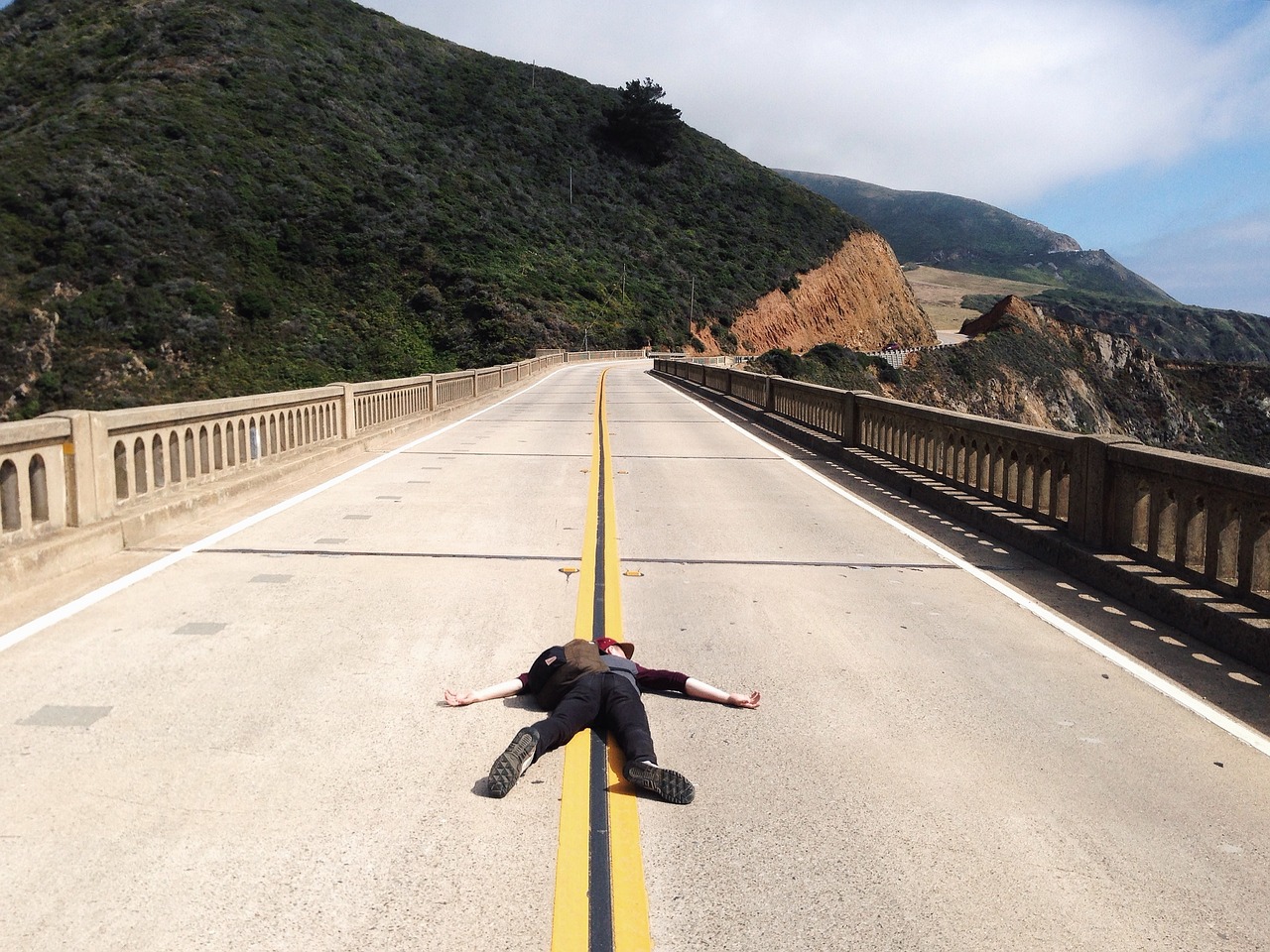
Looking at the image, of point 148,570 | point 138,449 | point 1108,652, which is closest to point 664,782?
point 1108,652

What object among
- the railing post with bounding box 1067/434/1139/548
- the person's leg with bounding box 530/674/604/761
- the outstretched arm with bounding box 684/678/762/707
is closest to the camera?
the person's leg with bounding box 530/674/604/761

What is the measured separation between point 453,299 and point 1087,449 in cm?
7249

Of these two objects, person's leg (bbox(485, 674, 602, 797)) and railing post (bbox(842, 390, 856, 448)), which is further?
railing post (bbox(842, 390, 856, 448))

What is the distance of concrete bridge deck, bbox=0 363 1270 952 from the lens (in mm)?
3271

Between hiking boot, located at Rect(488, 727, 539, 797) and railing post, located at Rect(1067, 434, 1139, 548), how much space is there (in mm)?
5615

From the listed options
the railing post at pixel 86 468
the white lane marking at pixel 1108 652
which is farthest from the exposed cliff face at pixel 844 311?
the railing post at pixel 86 468

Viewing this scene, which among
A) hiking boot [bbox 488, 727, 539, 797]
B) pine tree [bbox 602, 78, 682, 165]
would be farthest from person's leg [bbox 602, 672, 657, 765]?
pine tree [bbox 602, 78, 682, 165]

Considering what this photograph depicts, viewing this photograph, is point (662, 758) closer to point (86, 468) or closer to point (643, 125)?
point (86, 468)

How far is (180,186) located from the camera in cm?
7406

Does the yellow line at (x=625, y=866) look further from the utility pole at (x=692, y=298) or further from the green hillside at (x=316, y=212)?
the utility pole at (x=692, y=298)

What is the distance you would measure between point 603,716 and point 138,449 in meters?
6.37

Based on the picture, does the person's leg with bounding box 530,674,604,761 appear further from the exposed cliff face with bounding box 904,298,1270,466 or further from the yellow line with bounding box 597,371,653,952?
the exposed cliff face with bounding box 904,298,1270,466

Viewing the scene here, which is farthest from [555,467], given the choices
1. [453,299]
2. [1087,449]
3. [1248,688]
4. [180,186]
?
[180,186]

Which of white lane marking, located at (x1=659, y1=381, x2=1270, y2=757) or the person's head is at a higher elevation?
the person's head
